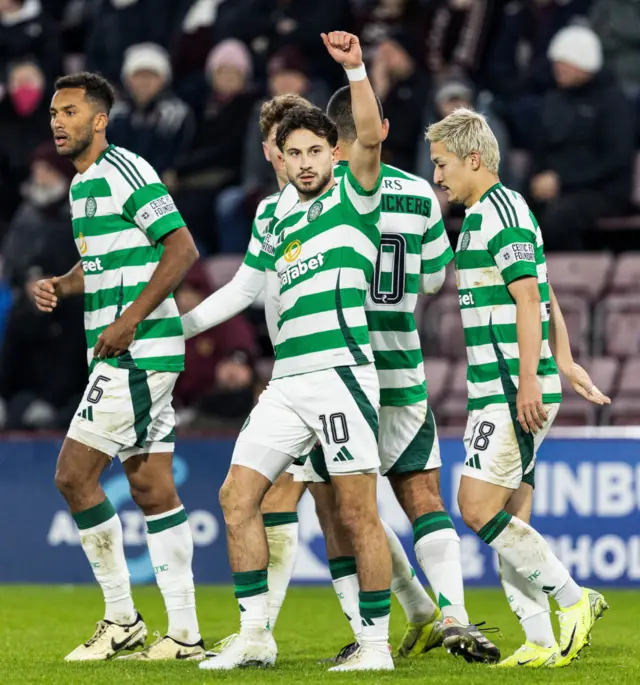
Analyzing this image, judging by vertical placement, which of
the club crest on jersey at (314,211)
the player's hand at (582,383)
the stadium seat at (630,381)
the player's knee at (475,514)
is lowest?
the player's knee at (475,514)

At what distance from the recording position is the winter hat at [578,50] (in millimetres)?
12477

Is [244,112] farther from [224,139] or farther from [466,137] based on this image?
[466,137]

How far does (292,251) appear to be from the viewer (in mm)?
6016

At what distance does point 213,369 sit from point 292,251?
593cm

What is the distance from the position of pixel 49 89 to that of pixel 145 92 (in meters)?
1.85

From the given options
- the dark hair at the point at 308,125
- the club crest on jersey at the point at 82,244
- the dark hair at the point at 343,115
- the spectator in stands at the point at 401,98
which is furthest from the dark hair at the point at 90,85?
the spectator in stands at the point at 401,98

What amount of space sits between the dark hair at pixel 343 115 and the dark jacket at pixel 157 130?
7660mm

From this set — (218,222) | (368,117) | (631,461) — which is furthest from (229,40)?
(368,117)

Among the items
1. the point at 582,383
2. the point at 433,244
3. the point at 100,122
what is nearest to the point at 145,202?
the point at 100,122

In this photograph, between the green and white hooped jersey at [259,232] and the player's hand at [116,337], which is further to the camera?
the green and white hooped jersey at [259,232]

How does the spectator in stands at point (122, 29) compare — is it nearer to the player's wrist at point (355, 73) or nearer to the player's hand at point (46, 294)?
the player's hand at point (46, 294)

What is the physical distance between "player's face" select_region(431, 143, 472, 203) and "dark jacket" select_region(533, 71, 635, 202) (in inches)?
256

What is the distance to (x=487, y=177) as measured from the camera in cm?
632

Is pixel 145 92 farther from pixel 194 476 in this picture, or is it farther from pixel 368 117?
pixel 368 117
